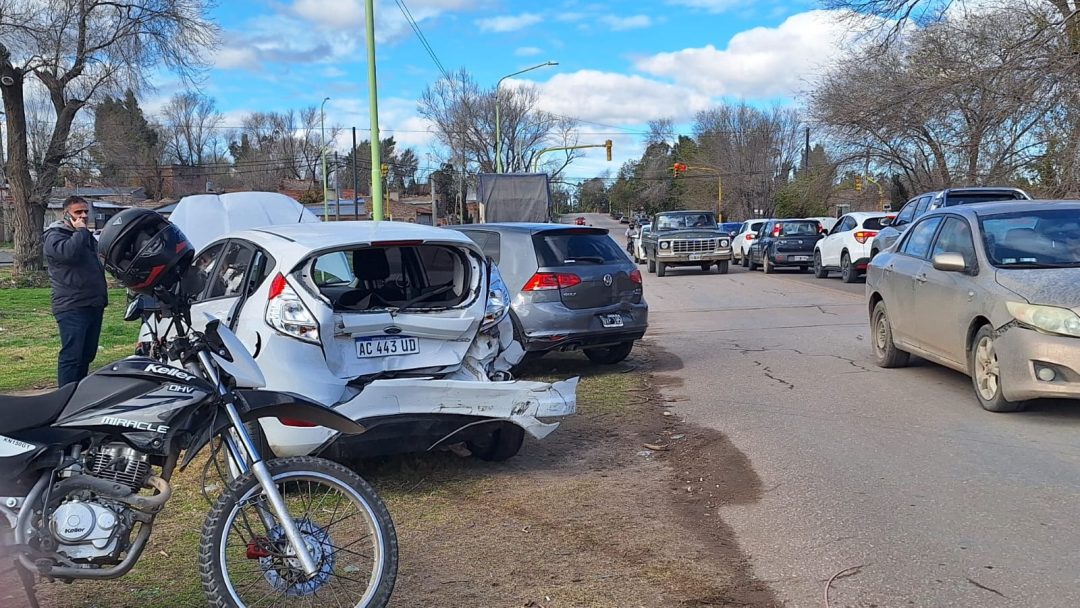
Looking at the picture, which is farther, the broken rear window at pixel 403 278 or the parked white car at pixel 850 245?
the parked white car at pixel 850 245

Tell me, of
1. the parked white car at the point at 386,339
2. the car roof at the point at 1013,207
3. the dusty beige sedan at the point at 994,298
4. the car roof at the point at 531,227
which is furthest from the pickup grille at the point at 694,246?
the parked white car at the point at 386,339

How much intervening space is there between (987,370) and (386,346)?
15.8 ft

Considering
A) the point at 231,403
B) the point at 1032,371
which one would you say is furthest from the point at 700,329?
the point at 231,403

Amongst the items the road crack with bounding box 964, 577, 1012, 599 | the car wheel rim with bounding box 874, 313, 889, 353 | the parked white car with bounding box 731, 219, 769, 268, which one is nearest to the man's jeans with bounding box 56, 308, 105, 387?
the road crack with bounding box 964, 577, 1012, 599

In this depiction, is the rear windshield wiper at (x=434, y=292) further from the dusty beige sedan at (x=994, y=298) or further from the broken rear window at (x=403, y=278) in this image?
the dusty beige sedan at (x=994, y=298)

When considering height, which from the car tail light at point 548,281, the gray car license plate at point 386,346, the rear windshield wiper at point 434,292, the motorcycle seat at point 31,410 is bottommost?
the gray car license plate at point 386,346

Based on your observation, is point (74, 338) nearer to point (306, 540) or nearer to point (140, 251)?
point (140, 251)

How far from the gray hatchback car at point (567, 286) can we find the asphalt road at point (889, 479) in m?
0.93

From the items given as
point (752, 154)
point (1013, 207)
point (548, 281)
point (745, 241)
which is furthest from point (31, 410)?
point (752, 154)

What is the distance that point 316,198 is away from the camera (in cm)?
7906

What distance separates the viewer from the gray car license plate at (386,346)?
5.78 meters

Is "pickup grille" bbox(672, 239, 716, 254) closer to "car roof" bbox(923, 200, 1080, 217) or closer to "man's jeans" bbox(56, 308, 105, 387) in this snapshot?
"car roof" bbox(923, 200, 1080, 217)

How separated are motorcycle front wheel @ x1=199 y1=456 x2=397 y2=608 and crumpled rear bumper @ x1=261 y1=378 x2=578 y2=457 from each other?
1317mm

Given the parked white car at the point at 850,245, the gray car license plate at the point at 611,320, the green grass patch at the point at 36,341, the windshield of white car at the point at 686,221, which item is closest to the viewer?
the gray car license plate at the point at 611,320
